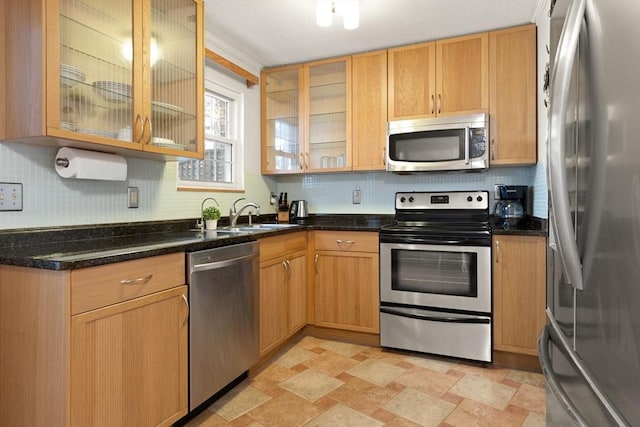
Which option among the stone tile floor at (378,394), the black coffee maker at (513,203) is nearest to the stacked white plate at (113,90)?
the stone tile floor at (378,394)

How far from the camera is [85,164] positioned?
181cm

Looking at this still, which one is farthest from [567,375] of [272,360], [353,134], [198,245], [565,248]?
[353,134]

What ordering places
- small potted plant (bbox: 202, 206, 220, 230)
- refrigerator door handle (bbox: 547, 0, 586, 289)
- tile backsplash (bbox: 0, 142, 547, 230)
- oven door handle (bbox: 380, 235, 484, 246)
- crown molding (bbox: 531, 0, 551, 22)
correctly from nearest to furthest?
refrigerator door handle (bbox: 547, 0, 586, 289) → tile backsplash (bbox: 0, 142, 547, 230) → crown molding (bbox: 531, 0, 551, 22) → oven door handle (bbox: 380, 235, 484, 246) → small potted plant (bbox: 202, 206, 220, 230)

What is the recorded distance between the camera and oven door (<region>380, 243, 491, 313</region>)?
253 centimetres

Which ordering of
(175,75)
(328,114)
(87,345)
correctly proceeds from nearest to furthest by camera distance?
(87,345) → (175,75) → (328,114)

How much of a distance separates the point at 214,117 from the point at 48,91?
1672mm

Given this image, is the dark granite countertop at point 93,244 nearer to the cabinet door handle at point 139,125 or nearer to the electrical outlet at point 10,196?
the electrical outlet at point 10,196

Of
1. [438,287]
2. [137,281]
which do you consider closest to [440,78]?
[438,287]

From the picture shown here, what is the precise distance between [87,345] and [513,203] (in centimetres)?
286

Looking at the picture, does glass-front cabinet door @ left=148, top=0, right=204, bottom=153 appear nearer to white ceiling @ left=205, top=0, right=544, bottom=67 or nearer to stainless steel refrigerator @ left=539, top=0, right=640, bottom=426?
white ceiling @ left=205, top=0, right=544, bottom=67

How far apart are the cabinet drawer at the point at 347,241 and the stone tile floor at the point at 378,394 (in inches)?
30.8

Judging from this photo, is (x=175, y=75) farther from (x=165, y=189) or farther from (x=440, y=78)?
(x=440, y=78)

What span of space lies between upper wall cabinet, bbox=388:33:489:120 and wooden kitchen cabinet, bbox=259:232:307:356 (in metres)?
1.38

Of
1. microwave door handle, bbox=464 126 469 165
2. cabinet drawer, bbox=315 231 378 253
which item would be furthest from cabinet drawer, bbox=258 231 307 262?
microwave door handle, bbox=464 126 469 165
